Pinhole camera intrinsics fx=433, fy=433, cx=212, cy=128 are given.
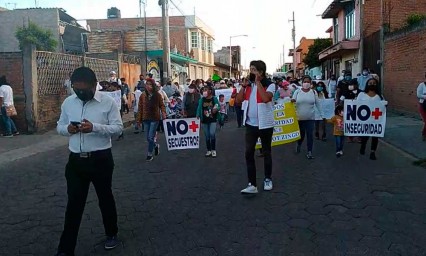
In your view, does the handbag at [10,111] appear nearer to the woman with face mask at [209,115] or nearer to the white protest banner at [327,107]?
the woman with face mask at [209,115]

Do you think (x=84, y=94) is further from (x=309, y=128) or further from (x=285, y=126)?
(x=309, y=128)

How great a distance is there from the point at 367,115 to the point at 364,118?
8 centimetres

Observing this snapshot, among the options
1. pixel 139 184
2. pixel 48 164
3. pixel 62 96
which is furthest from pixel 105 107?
pixel 62 96

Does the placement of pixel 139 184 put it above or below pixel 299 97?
below

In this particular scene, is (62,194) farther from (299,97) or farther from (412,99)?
(412,99)

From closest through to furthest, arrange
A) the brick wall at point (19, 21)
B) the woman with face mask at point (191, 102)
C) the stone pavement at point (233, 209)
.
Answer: the stone pavement at point (233, 209) < the woman with face mask at point (191, 102) < the brick wall at point (19, 21)

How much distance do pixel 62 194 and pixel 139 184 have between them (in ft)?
3.77

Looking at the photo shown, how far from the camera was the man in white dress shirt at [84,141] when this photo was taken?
12.8ft

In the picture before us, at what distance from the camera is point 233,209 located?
5.33 metres

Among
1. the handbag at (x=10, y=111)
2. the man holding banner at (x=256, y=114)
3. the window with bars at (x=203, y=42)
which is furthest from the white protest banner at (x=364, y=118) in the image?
the window with bars at (x=203, y=42)

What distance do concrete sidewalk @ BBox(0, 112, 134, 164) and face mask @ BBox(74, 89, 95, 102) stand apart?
242 inches

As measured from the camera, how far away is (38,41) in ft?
106

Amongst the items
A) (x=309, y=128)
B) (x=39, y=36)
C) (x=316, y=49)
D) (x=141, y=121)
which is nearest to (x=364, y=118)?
(x=309, y=128)

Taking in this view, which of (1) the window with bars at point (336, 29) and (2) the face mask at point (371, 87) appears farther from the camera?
(1) the window with bars at point (336, 29)
